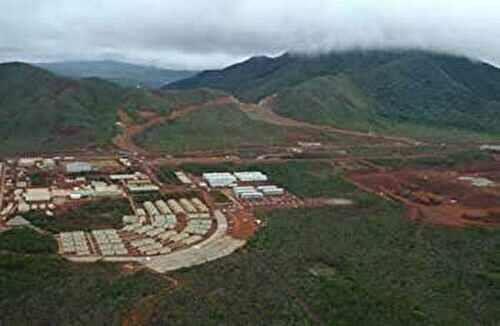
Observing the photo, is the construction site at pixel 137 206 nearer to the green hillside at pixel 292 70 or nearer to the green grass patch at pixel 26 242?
Answer: the green grass patch at pixel 26 242

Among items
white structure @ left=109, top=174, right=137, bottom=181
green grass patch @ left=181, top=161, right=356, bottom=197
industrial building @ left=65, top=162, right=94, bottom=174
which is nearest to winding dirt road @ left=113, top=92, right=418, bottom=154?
industrial building @ left=65, top=162, right=94, bottom=174

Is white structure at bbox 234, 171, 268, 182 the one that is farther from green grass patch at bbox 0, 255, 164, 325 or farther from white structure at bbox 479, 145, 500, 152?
white structure at bbox 479, 145, 500, 152

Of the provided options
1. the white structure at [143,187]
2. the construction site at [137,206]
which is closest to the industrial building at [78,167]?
the construction site at [137,206]

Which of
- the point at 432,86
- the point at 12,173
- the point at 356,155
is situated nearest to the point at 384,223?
the point at 356,155

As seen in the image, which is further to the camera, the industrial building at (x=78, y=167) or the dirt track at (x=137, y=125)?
the dirt track at (x=137, y=125)

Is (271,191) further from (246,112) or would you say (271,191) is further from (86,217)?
(246,112)

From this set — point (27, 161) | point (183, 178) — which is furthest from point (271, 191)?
point (27, 161)
